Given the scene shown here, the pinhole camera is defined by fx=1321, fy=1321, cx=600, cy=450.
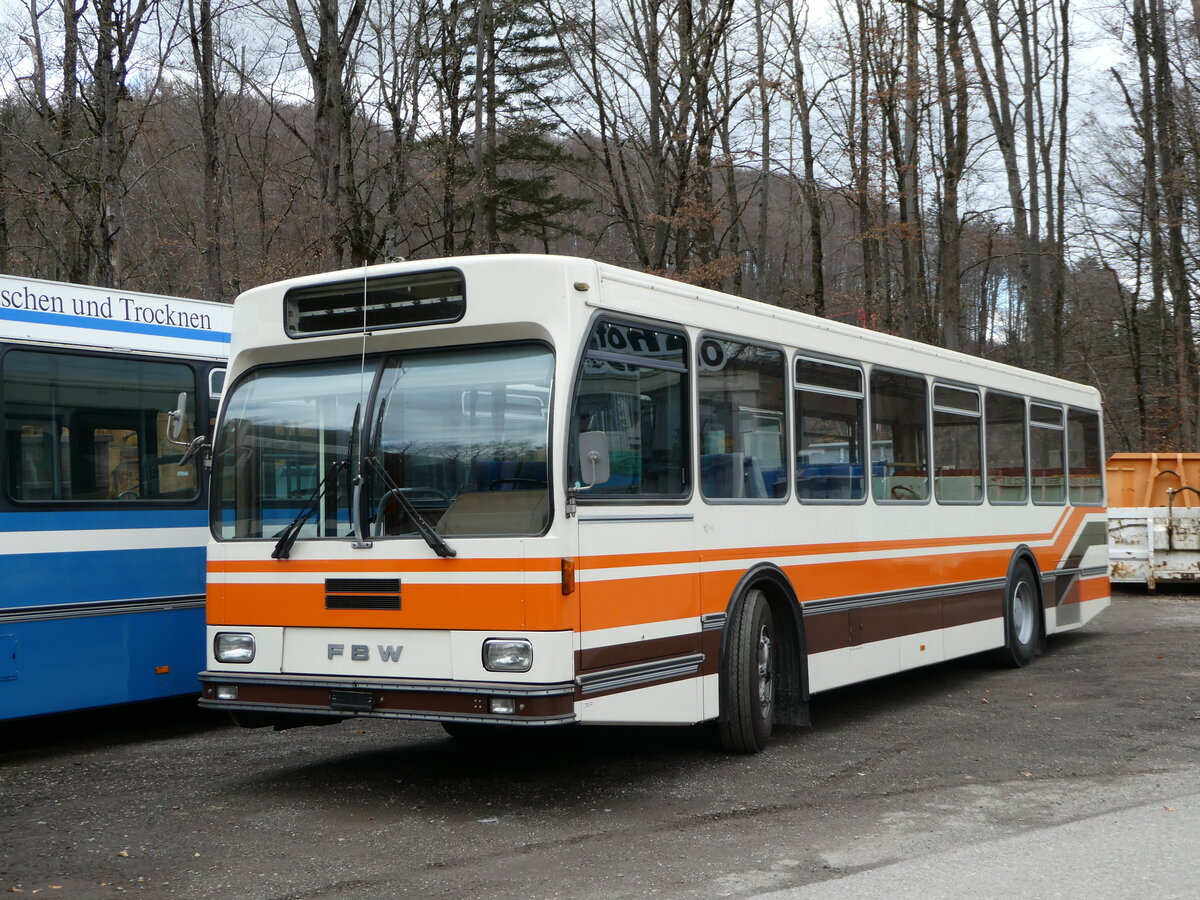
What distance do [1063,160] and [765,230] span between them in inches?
292

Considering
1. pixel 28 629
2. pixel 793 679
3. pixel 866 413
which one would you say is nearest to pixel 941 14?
pixel 866 413

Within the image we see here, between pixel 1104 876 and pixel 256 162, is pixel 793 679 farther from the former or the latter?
pixel 256 162

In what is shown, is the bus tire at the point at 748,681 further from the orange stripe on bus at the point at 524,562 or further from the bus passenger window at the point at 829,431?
the bus passenger window at the point at 829,431

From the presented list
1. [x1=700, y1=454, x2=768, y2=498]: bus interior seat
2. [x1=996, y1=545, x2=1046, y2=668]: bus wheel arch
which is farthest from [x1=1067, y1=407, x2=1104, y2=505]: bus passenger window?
[x1=700, y1=454, x2=768, y2=498]: bus interior seat

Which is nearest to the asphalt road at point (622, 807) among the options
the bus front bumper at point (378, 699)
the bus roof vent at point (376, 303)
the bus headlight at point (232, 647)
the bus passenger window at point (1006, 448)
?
the bus front bumper at point (378, 699)

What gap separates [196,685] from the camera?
9.27m

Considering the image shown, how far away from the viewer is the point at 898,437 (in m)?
10.2

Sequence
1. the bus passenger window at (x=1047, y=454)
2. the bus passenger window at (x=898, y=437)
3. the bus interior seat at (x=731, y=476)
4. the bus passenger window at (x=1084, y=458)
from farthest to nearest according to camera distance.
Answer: the bus passenger window at (x=1084, y=458), the bus passenger window at (x=1047, y=454), the bus passenger window at (x=898, y=437), the bus interior seat at (x=731, y=476)

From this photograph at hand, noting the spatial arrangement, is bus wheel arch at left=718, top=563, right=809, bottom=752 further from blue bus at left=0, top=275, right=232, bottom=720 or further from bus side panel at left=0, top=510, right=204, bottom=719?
bus side panel at left=0, top=510, right=204, bottom=719

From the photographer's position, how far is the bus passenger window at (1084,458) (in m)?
13.9

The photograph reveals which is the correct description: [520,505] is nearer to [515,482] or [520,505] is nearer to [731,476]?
[515,482]

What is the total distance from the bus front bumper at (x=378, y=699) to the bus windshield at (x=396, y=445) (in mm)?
769

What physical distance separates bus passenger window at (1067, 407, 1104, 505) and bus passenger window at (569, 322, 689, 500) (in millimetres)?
7744

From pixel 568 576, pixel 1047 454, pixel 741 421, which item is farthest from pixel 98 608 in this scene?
pixel 1047 454
